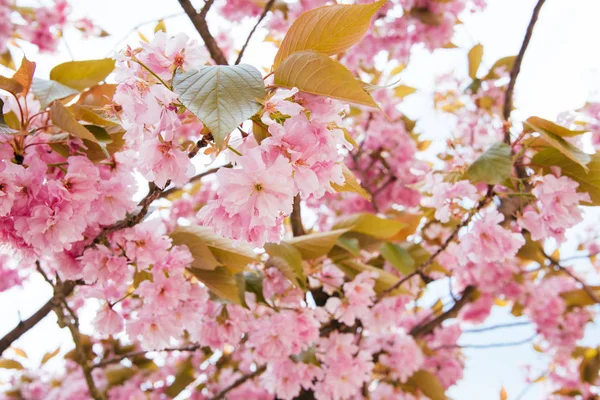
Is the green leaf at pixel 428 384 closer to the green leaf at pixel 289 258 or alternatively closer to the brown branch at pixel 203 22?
the green leaf at pixel 289 258

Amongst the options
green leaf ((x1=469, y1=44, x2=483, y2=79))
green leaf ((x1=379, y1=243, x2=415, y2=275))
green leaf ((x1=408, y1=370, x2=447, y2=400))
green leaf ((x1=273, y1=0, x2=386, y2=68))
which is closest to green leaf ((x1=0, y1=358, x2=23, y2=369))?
green leaf ((x1=379, y1=243, x2=415, y2=275))

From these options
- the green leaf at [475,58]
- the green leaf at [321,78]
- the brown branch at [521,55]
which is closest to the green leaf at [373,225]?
the brown branch at [521,55]

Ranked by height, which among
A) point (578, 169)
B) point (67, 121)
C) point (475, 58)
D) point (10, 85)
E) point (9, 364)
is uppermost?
point (475, 58)

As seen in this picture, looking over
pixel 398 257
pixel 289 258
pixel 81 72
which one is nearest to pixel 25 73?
pixel 81 72

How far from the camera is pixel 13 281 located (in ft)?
8.49

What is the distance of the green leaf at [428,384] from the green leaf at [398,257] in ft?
2.13

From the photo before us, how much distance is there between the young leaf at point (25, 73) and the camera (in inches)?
30.2

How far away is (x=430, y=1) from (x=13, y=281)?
8.29 feet

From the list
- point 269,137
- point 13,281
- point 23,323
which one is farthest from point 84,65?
point 13,281

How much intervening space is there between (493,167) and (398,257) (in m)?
0.60

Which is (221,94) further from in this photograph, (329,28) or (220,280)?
(220,280)

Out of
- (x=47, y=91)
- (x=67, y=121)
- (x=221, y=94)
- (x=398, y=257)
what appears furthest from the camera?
(x=398, y=257)

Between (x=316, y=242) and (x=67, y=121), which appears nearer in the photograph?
(x=67, y=121)

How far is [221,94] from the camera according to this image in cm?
50
